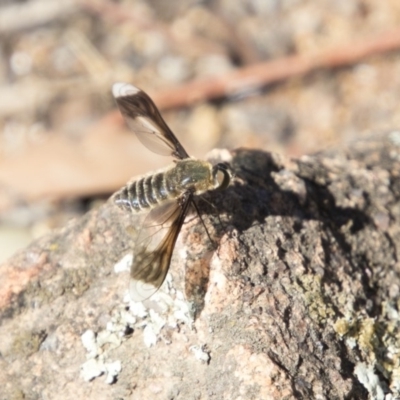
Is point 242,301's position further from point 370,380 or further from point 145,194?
point 145,194

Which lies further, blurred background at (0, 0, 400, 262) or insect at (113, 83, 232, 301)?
blurred background at (0, 0, 400, 262)

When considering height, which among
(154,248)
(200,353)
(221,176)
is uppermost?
(221,176)

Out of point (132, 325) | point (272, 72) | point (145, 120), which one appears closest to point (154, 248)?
point (132, 325)

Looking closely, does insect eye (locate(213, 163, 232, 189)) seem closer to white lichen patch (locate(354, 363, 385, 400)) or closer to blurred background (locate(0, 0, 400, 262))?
white lichen patch (locate(354, 363, 385, 400))

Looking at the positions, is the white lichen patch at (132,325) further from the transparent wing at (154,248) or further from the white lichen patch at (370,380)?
the white lichen patch at (370,380)

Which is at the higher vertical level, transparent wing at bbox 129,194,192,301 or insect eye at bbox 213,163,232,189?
insect eye at bbox 213,163,232,189

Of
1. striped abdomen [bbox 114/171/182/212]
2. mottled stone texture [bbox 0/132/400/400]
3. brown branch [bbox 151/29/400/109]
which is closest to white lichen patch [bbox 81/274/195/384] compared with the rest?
mottled stone texture [bbox 0/132/400/400]

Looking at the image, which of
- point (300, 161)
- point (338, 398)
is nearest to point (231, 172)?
point (300, 161)
